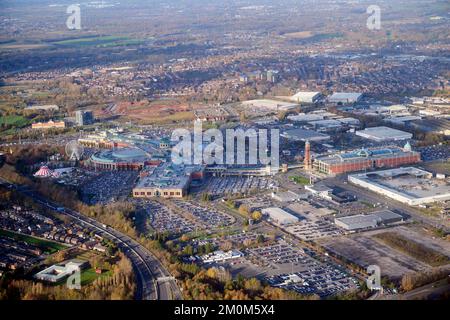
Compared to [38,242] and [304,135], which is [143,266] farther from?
[304,135]

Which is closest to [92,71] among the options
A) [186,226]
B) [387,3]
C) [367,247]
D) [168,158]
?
[168,158]

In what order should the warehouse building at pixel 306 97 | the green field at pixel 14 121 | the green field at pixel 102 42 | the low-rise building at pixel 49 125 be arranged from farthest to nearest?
the green field at pixel 102 42 → the warehouse building at pixel 306 97 → the green field at pixel 14 121 → the low-rise building at pixel 49 125

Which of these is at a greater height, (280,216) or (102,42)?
(102,42)

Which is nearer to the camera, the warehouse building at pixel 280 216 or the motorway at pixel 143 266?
the motorway at pixel 143 266

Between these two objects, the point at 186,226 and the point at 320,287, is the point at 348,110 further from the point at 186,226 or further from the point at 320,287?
the point at 320,287

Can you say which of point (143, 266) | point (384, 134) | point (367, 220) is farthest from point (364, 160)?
point (143, 266)

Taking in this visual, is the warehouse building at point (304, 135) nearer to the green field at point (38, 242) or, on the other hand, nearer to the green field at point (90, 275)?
the green field at point (38, 242)

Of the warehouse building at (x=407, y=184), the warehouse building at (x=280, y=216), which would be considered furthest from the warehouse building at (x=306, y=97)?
the warehouse building at (x=280, y=216)
